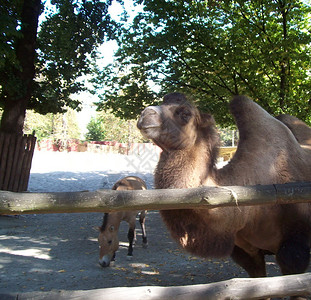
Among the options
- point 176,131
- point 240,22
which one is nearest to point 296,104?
point 240,22

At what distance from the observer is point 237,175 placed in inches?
136

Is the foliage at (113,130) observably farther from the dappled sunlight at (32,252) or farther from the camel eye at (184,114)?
the camel eye at (184,114)

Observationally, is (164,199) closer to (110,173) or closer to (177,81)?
(177,81)

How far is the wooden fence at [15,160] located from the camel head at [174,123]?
28.4 ft

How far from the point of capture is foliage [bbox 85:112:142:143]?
171 feet

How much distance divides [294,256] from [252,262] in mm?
832

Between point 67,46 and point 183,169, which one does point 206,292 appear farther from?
point 67,46

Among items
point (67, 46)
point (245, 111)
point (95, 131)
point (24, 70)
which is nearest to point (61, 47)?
point (67, 46)

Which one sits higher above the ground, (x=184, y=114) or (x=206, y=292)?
(x=184, y=114)

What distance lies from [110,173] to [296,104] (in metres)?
15.9

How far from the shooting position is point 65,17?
10.7 metres

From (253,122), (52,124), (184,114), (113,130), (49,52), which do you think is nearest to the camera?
(184,114)

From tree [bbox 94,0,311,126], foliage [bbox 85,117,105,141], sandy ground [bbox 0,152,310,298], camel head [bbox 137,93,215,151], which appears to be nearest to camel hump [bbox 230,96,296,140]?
camel head [bbox 137,93,215,151]

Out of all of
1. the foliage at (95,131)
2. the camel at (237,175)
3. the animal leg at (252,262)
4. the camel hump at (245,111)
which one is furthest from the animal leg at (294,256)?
the foliage at (95,131)
